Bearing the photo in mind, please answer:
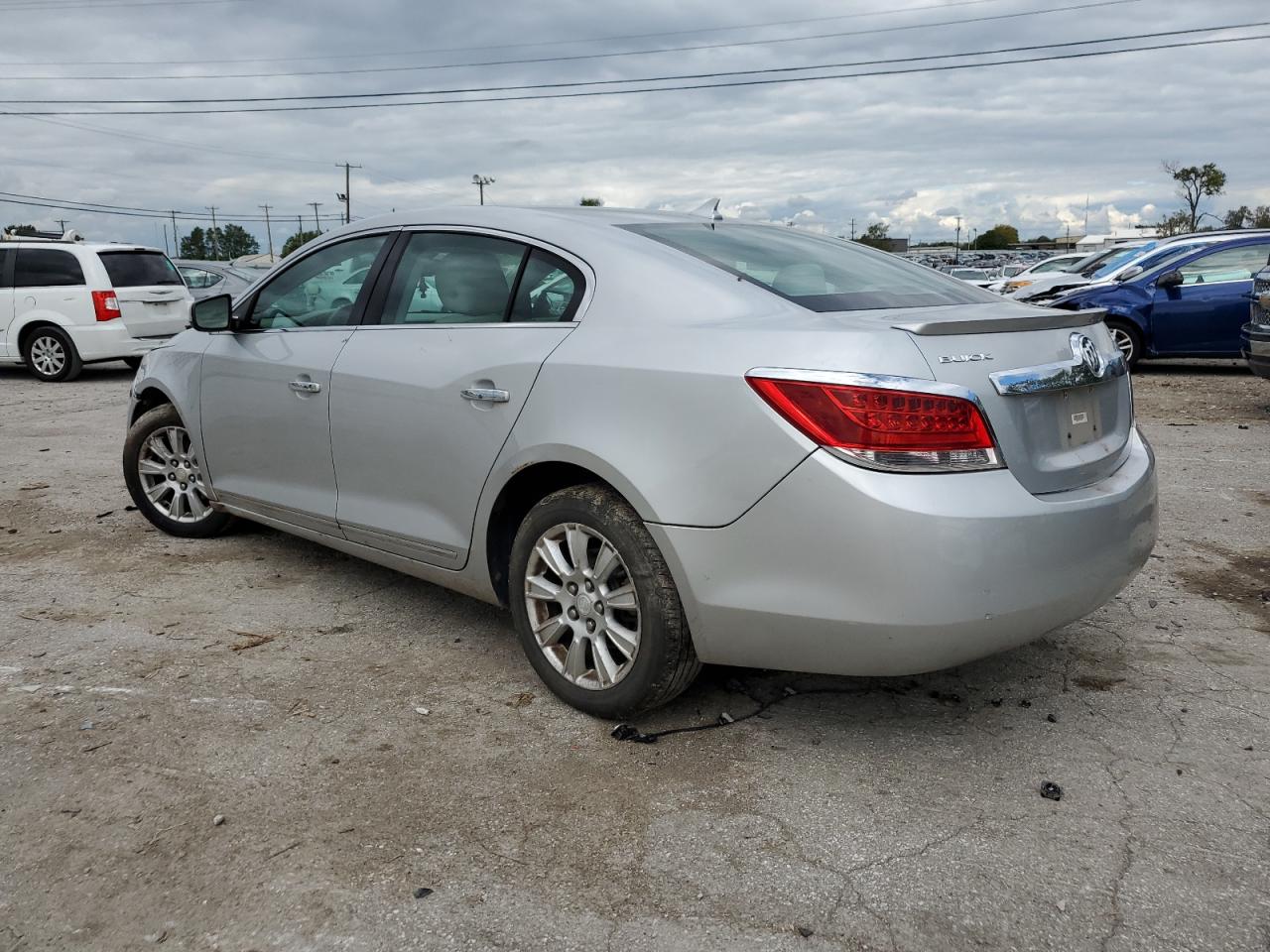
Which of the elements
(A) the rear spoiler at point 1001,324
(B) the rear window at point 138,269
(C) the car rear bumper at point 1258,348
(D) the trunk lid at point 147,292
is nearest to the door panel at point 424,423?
(A) the rear spoiler at point 1001,324

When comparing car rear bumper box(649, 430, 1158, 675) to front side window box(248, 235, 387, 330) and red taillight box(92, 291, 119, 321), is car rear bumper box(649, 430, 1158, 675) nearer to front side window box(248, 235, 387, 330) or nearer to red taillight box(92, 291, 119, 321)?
front side window box(248, 235, 387, 330)

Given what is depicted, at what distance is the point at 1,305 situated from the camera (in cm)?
1424

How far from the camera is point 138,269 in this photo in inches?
551

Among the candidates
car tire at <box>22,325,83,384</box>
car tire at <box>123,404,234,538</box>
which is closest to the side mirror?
car tire at <box>123,404,234,538</box>

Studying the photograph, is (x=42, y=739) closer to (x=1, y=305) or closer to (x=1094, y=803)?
(x=1094, y=803)

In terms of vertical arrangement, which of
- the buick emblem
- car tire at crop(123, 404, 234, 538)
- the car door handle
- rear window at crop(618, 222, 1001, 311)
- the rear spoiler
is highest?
rear window at crop(618, 222, 1001, 311)

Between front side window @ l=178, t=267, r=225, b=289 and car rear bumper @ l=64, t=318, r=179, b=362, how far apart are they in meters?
4.31

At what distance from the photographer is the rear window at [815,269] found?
3.42 metres

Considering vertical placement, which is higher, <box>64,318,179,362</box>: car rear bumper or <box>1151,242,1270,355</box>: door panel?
<box>1151,242,1270,355</box>: door panel

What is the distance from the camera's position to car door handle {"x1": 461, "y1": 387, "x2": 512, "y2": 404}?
3574mm

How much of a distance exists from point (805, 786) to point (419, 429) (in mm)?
1783

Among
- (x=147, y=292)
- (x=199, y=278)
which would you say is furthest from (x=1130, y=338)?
(x=199, y=278)

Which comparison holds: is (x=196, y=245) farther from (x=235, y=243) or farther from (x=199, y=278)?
(x=199, y=278)

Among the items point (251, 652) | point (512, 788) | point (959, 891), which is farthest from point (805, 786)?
point (251, 652)
